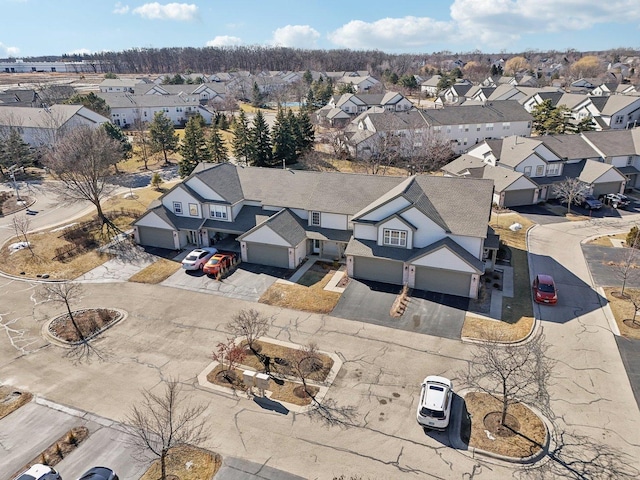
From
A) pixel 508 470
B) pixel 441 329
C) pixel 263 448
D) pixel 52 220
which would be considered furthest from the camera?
pixel 52 220

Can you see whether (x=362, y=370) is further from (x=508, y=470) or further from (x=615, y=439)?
(x=615, y=439)

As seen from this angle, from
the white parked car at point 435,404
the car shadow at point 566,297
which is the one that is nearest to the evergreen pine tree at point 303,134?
the car shadow at point 566,297

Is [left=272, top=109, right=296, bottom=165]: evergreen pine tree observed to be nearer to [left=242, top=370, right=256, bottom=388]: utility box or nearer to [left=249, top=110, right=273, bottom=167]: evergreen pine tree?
[left=249, top=110, right=273, bottom=167]: evergreen pine tree

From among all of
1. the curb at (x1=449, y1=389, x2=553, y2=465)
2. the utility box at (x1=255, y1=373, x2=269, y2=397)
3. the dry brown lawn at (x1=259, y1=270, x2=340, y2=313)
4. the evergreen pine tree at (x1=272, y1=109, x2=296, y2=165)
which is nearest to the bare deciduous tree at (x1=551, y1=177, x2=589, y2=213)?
the dry brown lawn at (x1=259, y1=270, x2=340, y2=313)

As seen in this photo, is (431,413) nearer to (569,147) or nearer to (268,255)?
(268,255)

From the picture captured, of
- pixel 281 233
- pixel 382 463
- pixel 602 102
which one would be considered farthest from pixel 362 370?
pixel 602 102

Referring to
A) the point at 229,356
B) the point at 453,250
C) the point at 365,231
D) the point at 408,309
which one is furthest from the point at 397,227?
the point at 229,356
